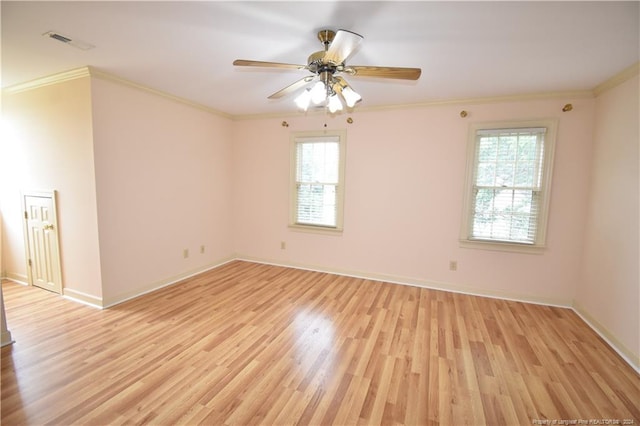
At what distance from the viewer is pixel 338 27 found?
194cm

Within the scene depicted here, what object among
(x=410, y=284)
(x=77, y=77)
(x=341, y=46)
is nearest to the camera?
(x=341, y=46)

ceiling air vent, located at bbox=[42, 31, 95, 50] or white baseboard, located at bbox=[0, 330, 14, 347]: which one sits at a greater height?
ceiling air vent, located at bbox=[42, 31, 95, 50]

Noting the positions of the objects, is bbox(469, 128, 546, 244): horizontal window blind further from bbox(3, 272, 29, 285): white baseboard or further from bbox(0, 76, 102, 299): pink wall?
bbox(3, 272, 29, 285): white baseboard

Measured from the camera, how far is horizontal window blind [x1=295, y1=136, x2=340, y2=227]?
4.31 metres

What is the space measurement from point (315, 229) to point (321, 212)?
0.29 m

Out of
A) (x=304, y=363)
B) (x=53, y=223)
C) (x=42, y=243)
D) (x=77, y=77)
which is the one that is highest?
(x=77, y=77)

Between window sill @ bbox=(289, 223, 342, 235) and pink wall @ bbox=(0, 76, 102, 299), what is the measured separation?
102 inches

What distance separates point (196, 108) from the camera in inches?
159

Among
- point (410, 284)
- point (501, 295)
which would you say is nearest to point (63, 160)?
point (410, 284)

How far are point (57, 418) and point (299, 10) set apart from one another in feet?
9.53

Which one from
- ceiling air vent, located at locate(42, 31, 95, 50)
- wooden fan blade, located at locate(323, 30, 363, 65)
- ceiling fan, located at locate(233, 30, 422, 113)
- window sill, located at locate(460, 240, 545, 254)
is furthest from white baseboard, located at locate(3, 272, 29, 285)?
window sill, located at locate(460, 240, 545, 254)

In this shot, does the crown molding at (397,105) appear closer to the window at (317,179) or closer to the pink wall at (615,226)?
the pink wall at (615,226)

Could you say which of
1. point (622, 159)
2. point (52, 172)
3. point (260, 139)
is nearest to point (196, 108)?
point (260, 139)

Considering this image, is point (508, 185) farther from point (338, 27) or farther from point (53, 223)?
point (53, 223)
